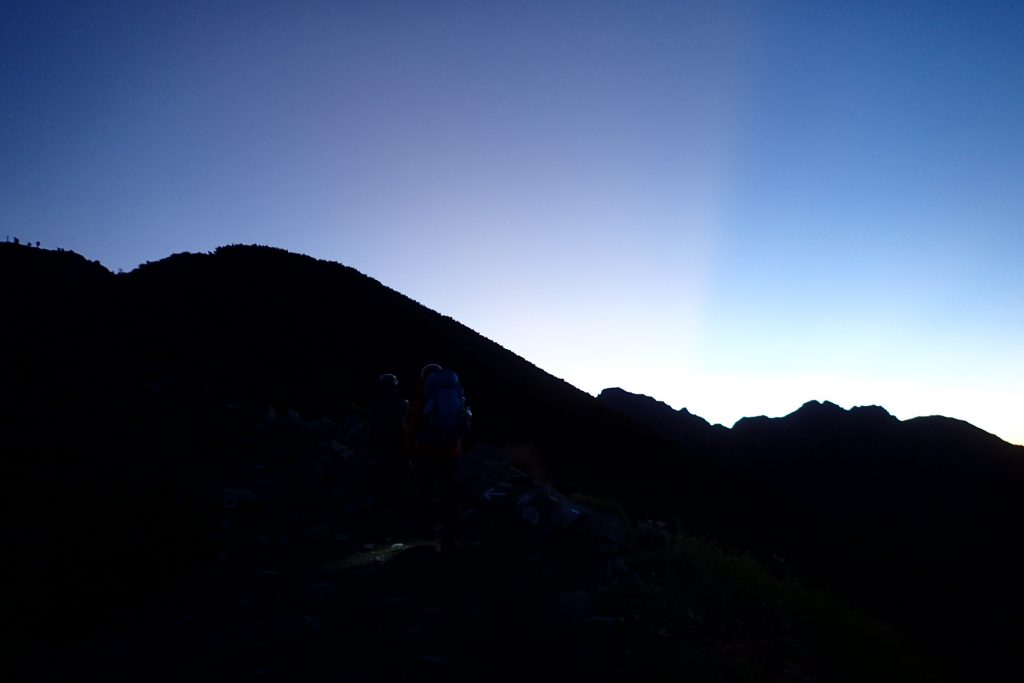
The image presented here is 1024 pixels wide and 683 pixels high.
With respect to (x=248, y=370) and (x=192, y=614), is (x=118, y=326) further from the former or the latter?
(x=192, y=614)

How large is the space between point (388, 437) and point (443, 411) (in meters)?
3.26

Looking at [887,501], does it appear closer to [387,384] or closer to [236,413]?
[236,413]

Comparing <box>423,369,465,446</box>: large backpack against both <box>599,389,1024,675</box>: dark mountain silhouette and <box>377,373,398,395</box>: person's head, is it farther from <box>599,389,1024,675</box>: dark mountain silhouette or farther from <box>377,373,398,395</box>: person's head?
<box>599,389,1024,675</box>: dark mountain silhouette

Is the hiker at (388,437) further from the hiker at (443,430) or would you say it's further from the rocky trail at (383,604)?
the hiker at (443,430)

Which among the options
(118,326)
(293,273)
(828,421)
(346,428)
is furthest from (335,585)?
(828,421)

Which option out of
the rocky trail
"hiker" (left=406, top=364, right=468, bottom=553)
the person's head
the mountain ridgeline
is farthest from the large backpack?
the person's head

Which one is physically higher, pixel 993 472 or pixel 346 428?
pixel 993 472

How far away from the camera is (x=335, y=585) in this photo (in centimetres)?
743

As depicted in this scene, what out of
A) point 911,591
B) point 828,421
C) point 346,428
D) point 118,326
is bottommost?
point 911,591

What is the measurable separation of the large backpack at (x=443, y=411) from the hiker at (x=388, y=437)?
2.89 meters

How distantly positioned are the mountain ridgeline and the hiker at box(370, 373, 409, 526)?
2834 mm

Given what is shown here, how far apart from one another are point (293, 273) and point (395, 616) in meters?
29.1

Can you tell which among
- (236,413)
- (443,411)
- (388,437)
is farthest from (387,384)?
(236,413)

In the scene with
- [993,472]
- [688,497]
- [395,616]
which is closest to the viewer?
[395,616]
